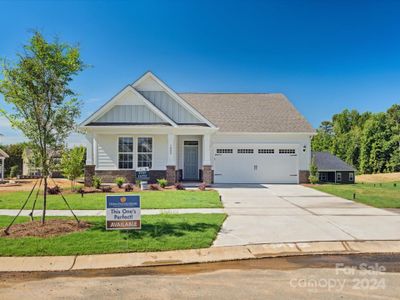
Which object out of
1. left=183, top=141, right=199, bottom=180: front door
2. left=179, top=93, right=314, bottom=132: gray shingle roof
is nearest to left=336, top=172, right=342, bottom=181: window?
left=179, top=93, right=314, bottom=132: gray shingle roof

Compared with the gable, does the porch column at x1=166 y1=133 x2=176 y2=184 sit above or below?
below

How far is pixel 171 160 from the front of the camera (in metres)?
18.5

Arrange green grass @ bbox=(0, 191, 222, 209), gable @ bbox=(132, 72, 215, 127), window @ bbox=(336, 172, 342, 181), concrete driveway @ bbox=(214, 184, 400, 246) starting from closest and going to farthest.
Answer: concrete driveway @ bbox=(214, 184, 400, 246)
green grass @ bbox=(0, 191, 222, 209)
gable @ bbox=(132, 72, 215, 127)
window @ bbox=(336, 172, 342, 181)

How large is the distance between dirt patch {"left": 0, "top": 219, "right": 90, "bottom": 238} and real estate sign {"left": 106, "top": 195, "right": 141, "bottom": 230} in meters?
1.15

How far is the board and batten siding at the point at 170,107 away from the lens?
19.4 meters

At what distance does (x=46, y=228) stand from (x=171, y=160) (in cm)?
1099

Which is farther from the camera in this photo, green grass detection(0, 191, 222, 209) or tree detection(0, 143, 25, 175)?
tree detection(0, 143, 25, 175)

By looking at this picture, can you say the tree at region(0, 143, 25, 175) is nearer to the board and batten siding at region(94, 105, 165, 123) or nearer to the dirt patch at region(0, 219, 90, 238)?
the board and batten siding at region(94, 105, 165, 123)

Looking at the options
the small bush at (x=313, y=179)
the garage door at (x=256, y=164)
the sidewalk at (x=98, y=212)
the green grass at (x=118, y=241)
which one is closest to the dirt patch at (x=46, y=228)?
the green grass at (x=118, y=241)

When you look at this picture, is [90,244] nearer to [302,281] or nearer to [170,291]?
[170,291]

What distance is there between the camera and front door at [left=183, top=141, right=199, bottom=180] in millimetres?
21641

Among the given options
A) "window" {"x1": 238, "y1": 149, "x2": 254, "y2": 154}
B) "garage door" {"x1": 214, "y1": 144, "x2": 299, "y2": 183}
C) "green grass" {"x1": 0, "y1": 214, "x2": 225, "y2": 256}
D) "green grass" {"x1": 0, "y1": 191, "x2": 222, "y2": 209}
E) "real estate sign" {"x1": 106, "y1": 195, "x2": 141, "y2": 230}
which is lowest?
"green grass" {"x1": 0, "y1": 214, "x2": 225, "y2": 256}

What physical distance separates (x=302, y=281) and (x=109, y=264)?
3.58 metres

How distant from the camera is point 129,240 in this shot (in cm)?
707
